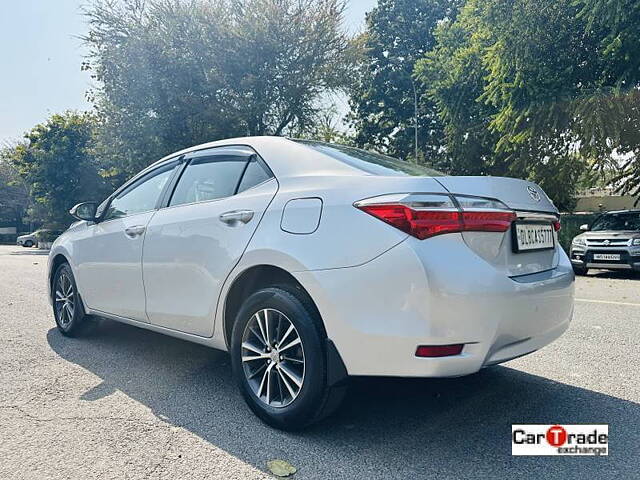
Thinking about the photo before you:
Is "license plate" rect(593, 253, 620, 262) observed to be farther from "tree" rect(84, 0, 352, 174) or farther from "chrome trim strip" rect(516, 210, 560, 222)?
"tree" rect(84, 0, 352, 174)

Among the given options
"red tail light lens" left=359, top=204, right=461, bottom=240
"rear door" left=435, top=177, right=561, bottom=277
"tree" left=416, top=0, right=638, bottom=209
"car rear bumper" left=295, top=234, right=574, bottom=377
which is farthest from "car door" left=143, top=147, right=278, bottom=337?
"tree" left=416, top=0, right=638, bottom=209

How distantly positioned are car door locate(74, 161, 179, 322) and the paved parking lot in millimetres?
495

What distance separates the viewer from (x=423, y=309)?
2.29 meters

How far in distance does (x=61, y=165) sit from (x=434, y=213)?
32424mm

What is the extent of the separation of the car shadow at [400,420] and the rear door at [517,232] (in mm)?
866

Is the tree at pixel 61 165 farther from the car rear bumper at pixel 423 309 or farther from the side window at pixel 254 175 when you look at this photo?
the car rear bumper at pixel 423 309

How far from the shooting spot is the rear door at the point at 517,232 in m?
2.48

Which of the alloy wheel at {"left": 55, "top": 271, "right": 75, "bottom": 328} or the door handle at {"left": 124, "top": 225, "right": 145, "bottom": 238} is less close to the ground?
the door handle at {"left": 124, "top": 225, "right": 145, "bottom": 238}

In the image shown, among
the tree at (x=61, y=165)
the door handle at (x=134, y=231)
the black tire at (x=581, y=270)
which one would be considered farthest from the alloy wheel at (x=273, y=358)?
the tree at (x=61, y=165)

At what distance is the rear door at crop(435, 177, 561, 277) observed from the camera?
8.15ft

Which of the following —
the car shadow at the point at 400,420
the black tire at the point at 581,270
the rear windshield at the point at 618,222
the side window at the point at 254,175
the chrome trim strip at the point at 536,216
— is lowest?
the black tire at the point at 581,270

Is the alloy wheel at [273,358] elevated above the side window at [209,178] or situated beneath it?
situated beneath

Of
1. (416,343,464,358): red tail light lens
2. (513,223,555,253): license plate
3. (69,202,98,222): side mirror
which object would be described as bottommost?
(416,343,464,358): red tail light lens

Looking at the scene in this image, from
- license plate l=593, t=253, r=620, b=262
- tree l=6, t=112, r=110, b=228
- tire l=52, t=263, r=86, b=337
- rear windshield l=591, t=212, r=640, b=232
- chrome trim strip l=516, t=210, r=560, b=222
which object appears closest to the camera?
chrome trim strip l=516, t=210, r=560, b=222
